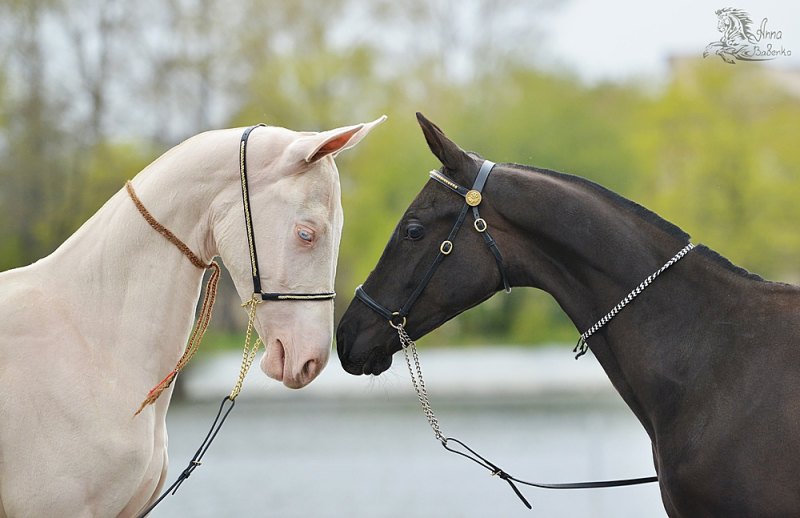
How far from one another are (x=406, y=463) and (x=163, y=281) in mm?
9956

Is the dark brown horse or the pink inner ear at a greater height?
the pink inner ear

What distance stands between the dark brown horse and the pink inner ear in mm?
307

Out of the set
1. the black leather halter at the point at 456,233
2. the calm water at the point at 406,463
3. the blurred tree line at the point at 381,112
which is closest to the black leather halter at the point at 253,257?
the black leather halter at the point at 456,233

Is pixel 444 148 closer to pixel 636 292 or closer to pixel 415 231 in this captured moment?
pixel 415 231

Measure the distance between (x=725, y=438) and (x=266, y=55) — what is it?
22.1m

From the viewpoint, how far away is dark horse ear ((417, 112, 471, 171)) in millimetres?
3580

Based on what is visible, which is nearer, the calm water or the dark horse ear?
the dark horse ear

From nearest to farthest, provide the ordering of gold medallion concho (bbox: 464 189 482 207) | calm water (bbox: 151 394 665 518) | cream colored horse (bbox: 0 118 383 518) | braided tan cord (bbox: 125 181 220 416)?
cream colored horse (bbox: 0 118 383 518) → braided tan cord (bbox: 125 181 220 416) → gold medallion concho (bbox: 464 189 482 207) → calm water (bbox: 151 394 665 518)

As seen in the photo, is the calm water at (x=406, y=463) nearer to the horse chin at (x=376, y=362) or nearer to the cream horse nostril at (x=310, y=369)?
the horse chin at (x=376, y=362)

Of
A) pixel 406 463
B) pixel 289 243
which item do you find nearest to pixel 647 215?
pixel 289 243

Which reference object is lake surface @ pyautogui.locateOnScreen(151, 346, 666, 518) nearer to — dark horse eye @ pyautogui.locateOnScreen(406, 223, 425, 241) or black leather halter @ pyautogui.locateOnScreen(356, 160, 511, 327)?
black leather halter @ pyautogui.locateOnScreen(356, 160, 511, 327)

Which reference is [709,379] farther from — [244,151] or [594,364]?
[594,364]

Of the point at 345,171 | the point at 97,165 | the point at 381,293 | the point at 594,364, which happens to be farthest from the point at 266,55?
the point at 381,293

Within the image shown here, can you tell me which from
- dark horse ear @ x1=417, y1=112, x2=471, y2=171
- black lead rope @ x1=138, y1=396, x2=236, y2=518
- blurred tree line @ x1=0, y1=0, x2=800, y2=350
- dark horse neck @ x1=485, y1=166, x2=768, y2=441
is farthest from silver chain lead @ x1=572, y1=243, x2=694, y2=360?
blurred tree line @ x1=0, y1=0, x2=800, y2=350
